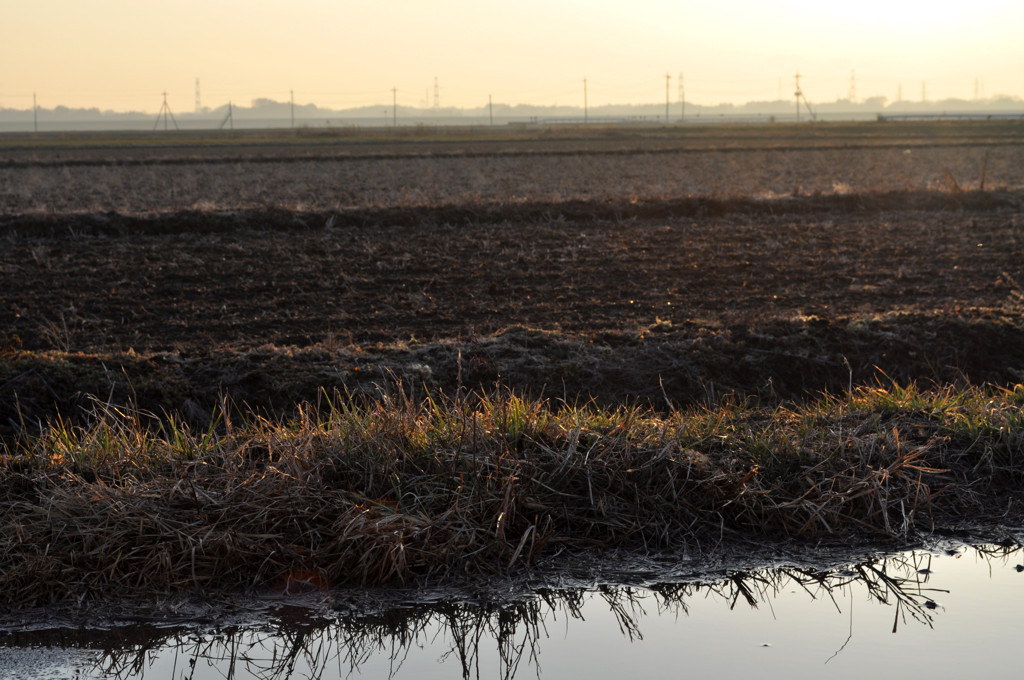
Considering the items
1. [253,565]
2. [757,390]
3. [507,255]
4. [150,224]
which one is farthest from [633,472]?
[150,224]

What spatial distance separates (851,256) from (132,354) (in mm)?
10313

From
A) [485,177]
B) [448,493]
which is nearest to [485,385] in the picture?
[448,493]

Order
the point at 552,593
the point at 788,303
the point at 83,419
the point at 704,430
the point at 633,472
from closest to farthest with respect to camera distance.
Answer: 1. the point at 552,593
2. the point at 633,472
3. the point at 704,430
4. the point at 83,419
5. the point at 788,303

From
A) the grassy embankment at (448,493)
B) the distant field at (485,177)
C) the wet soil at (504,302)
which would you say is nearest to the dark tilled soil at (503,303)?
the wet soil at (504,302)

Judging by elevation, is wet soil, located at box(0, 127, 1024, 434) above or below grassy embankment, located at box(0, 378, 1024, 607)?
above

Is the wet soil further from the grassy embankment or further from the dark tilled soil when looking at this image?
the grassy embankment

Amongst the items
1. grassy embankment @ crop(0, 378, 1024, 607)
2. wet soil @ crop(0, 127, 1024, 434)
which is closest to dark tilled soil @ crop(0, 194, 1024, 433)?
wet soil @ crop(0, 127, 1024, 434)

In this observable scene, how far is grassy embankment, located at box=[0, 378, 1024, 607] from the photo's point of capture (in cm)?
512

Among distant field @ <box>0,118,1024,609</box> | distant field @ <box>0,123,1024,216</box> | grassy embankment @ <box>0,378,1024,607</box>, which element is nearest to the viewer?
grassy embankment @ <box>0,378,1024,607</box>

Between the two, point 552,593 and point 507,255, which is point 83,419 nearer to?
point 552,593

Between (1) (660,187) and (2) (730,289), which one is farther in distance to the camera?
(1) (660,187)

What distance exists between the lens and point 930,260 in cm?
1408

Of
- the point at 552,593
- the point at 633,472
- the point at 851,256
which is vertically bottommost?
the point at 552,593

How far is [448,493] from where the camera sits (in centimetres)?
555
